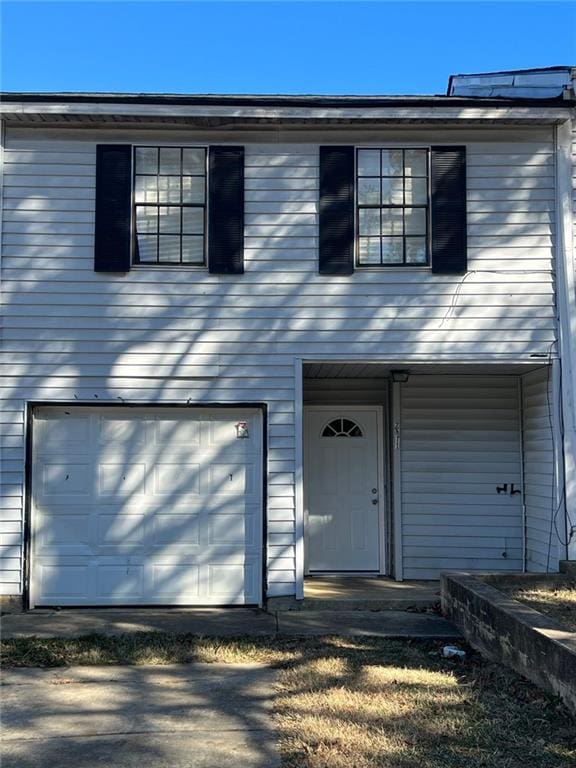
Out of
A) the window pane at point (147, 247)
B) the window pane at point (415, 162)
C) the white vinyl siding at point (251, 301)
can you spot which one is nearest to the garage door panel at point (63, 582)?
the white vinyl siding at point (251, 301)

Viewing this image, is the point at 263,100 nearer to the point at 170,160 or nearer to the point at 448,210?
the point at 170,160

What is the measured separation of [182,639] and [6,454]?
10.1ft

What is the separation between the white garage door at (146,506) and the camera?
854 centimetres

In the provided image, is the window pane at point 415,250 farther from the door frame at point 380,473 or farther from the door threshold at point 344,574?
the door threshold at point 344,574

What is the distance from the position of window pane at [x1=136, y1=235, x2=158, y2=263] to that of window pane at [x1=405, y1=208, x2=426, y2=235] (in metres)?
2.95

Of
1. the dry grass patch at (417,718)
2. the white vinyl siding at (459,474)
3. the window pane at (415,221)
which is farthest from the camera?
the white vinyl siding at (459,474)

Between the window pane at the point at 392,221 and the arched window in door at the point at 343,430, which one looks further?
the arched window in door at the point at 343,430

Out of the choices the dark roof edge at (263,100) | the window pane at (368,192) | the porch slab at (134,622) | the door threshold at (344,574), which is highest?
the dark roof edge at (263,100)

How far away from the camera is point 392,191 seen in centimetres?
891

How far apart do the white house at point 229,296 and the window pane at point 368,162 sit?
1.0 inches

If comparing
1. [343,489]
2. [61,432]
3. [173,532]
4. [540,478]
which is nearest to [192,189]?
[61,432]

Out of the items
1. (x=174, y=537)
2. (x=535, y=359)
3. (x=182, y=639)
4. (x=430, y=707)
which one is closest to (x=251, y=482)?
(x=174, y=537)

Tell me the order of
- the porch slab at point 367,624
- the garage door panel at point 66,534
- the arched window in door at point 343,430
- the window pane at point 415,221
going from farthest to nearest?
1. the arched window in door at point 343,430
2. the window pane at point 415,221
3. the garage door panel at point 66,534
4. the porch slab at point 367,624

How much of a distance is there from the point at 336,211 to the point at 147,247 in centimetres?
223
